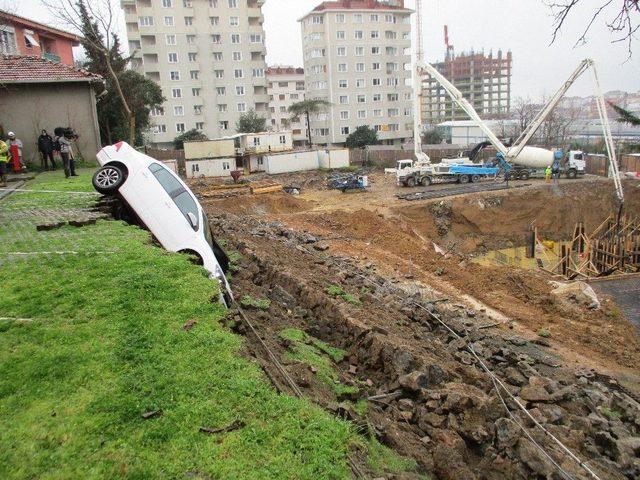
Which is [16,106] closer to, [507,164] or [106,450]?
[106,450]

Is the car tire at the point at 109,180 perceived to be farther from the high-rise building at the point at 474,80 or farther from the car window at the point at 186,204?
the high-rise building at the point at 474,80

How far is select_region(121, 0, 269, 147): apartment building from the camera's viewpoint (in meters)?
59.6

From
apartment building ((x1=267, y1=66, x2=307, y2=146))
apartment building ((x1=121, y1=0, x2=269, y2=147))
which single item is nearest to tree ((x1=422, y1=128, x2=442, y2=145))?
apartment building ((x1=121, y1=0, x2=269, y2=147))

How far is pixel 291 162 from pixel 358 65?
2965cm

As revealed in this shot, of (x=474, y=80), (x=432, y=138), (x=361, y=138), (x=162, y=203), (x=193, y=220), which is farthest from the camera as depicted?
(x=474, y=80)

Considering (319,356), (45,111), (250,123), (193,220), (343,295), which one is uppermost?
(250,123)

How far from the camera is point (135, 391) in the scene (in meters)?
4.90

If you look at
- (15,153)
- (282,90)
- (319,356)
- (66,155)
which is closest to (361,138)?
(282,90)

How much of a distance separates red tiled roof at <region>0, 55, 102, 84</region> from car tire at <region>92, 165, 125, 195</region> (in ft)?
38.8

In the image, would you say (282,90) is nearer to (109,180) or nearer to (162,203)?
(109,180)

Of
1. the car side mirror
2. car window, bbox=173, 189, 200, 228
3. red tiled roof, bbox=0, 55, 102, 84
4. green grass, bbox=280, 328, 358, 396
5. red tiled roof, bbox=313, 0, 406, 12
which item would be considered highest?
red tiled roof, bbox=313, 0, 406, 12

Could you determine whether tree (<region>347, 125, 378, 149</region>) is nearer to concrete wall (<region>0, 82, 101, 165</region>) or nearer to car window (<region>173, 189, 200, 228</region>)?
concrete wall (<region>0, 82, 101, 165</region>)

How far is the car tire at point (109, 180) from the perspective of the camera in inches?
404

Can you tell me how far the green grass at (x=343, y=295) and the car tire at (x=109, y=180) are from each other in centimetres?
474
